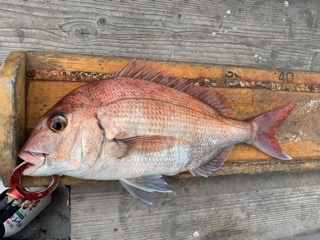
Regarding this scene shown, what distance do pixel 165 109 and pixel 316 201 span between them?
5.74ft

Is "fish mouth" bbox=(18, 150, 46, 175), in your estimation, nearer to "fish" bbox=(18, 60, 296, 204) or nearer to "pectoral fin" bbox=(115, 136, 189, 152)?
"fish" bbox=(18, 60, 296, 204)

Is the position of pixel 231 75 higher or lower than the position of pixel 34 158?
higher

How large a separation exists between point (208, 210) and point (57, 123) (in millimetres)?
1358

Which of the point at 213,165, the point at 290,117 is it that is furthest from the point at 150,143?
the point at 290,117

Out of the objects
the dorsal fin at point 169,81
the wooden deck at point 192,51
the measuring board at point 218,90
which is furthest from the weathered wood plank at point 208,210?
the dorsal fin at point 169,81

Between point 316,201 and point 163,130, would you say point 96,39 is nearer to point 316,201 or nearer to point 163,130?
point 163,130

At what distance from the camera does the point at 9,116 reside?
1327mm

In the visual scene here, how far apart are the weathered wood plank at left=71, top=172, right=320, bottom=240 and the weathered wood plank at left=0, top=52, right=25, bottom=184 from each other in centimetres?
59

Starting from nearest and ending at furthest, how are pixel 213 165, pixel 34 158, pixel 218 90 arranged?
pixel 34 158 → pixel 213 165 → pixel 218 90

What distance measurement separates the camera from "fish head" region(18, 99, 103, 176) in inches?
50.0

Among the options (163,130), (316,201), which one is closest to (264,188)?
(316,201)

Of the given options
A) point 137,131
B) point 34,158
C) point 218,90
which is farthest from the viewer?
point 218,90

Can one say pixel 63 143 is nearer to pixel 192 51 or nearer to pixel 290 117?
pixel 192 51

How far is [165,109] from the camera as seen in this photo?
4.93ft
